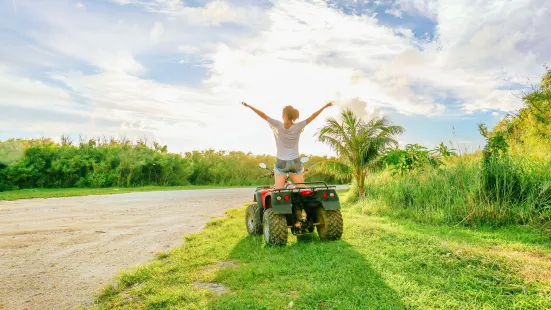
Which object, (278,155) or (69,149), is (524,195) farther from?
(69,149)

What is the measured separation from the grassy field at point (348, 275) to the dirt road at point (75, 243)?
0.59 m

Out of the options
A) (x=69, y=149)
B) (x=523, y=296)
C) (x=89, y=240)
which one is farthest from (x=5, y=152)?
(x=523, y=296)

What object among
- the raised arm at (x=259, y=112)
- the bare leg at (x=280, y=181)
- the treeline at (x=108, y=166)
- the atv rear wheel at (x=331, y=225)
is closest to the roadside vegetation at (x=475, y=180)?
the atv rear wheel at (x=331, y=225)

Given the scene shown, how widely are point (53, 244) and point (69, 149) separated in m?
20.3

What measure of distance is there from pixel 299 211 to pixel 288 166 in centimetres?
87

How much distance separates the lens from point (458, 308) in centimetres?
419

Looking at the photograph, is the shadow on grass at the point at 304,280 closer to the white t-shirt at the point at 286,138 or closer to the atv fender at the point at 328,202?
the atv fender at the point at 328,202

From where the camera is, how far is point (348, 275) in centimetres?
529

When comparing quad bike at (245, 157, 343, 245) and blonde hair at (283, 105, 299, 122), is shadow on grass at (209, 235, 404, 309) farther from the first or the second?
blonde hair at (283, 105, 299, 122)

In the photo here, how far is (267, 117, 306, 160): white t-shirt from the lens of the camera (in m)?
7.61

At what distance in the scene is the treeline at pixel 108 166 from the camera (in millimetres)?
23922

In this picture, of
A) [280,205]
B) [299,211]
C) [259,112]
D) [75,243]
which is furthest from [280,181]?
[75,243]

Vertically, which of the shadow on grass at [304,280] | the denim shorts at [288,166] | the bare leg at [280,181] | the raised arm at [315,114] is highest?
the raised arm at [315,114]

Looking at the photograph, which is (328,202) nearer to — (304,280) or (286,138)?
(286,138)
